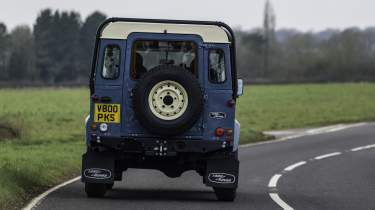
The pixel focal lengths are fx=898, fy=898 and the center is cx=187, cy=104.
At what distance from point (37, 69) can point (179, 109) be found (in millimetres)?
79956

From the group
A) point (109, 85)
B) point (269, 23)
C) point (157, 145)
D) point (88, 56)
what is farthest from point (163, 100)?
point (269, 23)

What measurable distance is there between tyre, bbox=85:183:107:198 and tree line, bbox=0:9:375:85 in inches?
2518

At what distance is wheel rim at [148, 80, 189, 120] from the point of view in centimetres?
1220

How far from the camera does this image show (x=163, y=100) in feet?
40.1

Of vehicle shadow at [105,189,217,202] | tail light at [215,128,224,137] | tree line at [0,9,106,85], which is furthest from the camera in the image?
tree line at [0,9,106,85]

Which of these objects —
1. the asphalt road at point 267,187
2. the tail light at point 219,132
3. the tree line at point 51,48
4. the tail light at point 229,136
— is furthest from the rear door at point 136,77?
the tree line at point 51,48

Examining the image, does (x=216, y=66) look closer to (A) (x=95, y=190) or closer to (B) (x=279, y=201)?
(B) (x=279, y=201)

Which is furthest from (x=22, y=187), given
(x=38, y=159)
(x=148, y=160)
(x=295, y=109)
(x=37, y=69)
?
(x=37, y=69)

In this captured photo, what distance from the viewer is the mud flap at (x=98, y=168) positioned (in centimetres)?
1278

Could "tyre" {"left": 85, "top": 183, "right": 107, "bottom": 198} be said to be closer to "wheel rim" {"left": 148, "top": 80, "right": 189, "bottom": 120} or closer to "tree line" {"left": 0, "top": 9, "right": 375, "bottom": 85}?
"wheel rim" {"left": 148, "top": 80, "right": 189, "bottom": 120}

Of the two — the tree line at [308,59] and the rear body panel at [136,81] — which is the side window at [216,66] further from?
the tree line at [308,59]

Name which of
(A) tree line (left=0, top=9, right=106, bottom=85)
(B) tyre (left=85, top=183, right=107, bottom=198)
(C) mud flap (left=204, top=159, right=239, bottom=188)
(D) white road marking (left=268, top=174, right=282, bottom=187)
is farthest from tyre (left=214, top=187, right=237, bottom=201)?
(A) tree line (left=0, top=9, right=106, bottom=85)

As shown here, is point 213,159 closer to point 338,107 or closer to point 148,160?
point 148,160

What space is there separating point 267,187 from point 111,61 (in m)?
4.29
